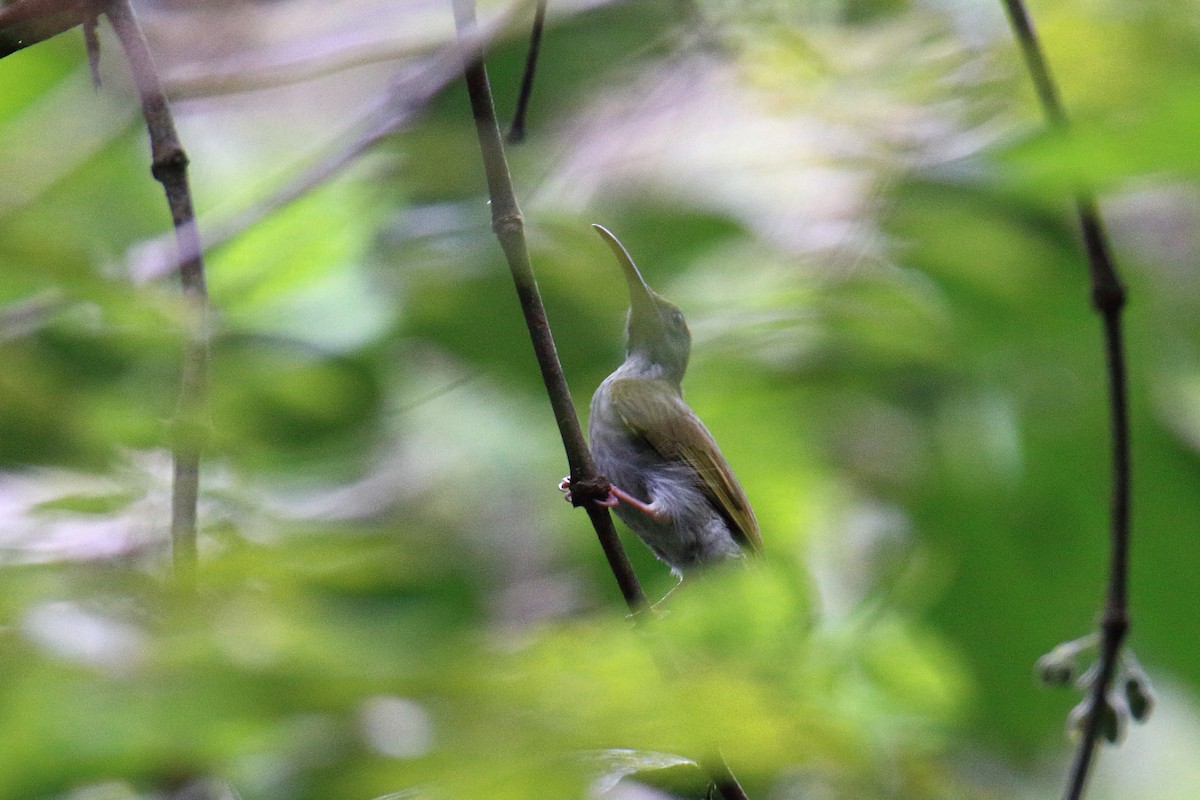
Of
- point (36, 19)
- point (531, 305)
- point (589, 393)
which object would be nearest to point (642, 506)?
point (589, 393)

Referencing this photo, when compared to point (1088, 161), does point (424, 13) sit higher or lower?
higher

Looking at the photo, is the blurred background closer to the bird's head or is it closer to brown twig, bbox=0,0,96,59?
the bird's head

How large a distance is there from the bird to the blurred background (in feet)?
1.08

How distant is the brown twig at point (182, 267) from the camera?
6.72 feet

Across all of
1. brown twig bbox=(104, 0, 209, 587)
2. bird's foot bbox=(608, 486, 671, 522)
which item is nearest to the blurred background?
brown twig bbox=(104, 0, 209, 587)

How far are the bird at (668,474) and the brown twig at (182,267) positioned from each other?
186 centimetres

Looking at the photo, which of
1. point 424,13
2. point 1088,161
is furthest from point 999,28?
point 1088,161

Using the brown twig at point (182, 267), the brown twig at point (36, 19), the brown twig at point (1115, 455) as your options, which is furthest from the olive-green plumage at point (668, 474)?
the brown twig at point (36, 19)

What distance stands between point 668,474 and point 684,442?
0.41ft

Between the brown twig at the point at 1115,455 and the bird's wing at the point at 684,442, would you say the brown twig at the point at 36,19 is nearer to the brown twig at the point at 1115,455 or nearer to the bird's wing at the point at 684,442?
the brown twig at the point at 1115,455

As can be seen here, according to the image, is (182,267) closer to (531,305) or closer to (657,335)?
(531,305)

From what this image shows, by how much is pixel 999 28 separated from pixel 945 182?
86 cm

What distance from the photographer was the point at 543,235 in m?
4.00

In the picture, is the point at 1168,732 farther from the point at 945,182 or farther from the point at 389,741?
the point at 389,741
